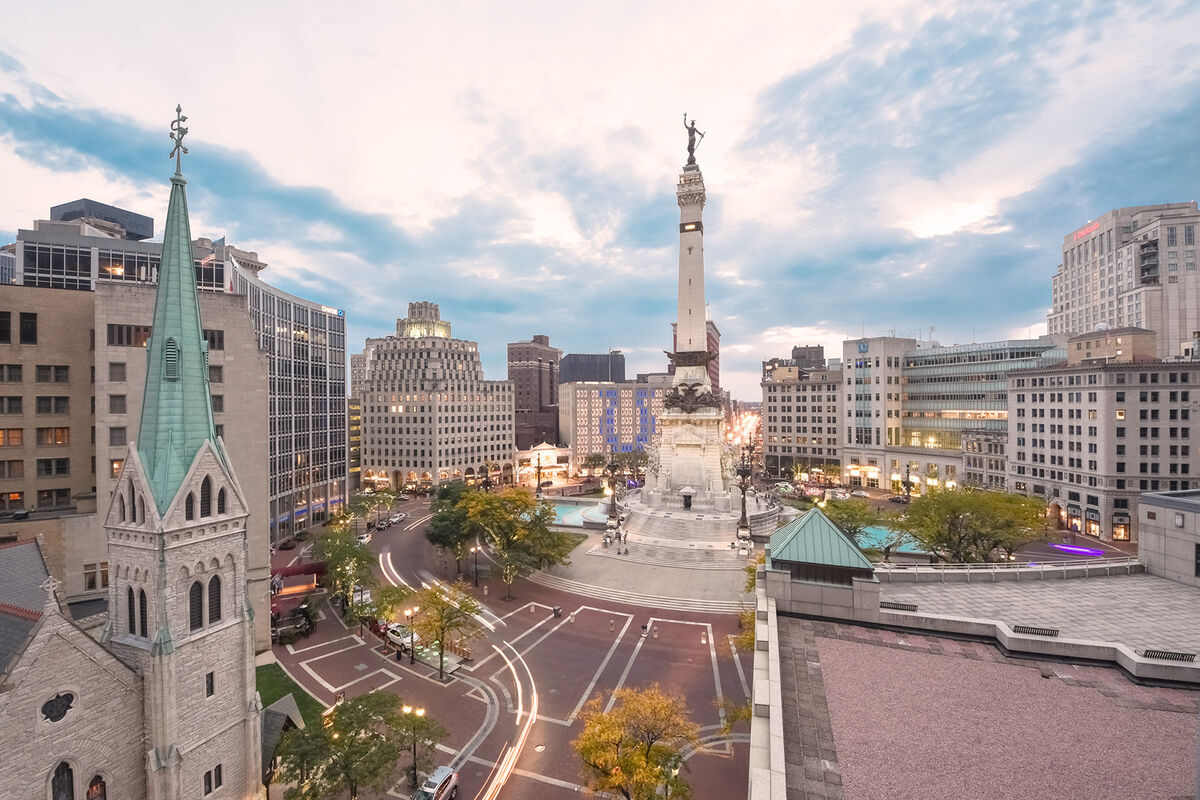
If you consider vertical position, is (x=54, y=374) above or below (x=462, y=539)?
above

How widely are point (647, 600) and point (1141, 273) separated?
435 ft

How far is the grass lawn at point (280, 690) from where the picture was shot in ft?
100

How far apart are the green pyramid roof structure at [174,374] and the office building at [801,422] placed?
4542 inches

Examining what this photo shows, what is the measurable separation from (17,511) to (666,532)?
191ft

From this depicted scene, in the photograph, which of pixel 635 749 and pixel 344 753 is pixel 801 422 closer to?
pixel 635 749

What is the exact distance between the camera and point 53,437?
39.5m

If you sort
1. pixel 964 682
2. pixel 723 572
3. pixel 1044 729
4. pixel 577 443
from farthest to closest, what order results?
1. pixel 577 443
2. pixel 723 572
3. pixel 964 682
4. pixel 1044 729

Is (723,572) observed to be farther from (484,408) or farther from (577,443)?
(577,443)

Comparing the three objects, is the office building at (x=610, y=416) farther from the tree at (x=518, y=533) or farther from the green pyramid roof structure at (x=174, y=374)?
the green pyramid roof structure at (x=174, y=374)

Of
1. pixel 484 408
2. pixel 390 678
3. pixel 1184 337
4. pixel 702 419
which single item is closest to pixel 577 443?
pixel 484 408

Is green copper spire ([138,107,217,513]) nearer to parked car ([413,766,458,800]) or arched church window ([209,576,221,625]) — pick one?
arched church window ([209,576,221,625])

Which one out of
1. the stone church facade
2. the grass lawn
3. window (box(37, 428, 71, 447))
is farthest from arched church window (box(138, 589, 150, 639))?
window (box(37, 428, 71, 447))

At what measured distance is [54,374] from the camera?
39.2 metres

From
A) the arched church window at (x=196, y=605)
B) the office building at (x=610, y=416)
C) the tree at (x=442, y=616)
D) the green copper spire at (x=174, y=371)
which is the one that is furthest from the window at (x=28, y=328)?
the office building at (x=610, y=416)
